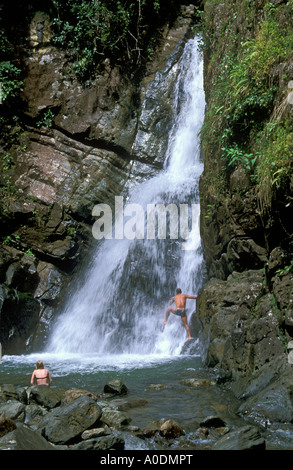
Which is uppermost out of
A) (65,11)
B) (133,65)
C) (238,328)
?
(65,11)

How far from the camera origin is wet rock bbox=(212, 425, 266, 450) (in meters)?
3.74

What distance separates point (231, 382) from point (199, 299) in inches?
119

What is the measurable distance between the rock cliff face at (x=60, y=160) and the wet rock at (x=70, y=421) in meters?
7.14

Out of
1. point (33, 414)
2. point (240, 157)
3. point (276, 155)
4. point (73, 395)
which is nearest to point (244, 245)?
point (240, 157)

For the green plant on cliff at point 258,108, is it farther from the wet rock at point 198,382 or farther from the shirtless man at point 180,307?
→ the shirtless man at point 180,307

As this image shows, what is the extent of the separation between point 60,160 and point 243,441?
38.6 feet

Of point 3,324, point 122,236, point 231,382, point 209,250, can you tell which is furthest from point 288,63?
point 3,324

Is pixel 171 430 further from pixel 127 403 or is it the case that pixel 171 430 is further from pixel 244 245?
pixel 244 245

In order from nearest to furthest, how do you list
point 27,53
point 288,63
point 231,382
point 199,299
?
point 231,382
point 288,63
point 199,299
point 27,53

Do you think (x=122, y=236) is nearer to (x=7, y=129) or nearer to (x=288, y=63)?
(x=7, y=129)

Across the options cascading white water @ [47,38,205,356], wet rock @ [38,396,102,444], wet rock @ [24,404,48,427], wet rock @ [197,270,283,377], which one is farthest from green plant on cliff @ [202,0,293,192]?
wet rock @ [24,404,48,427]

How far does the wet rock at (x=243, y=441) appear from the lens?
374 centimetres

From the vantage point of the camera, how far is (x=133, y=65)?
15.9 m

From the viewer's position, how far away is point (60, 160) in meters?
13.8
